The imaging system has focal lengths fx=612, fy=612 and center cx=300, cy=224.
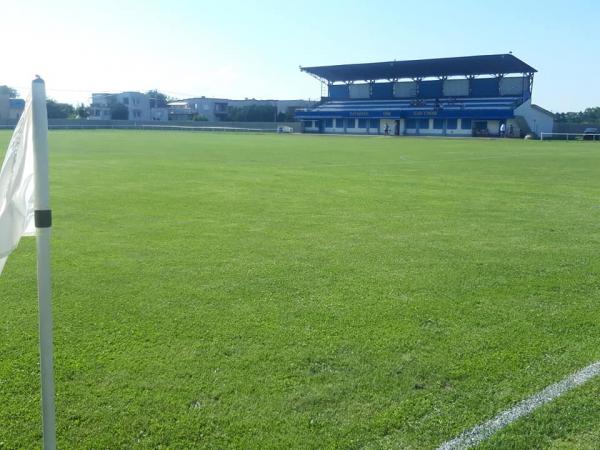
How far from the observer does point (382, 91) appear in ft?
291

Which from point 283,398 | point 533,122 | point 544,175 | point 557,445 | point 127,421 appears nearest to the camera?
point 557,445

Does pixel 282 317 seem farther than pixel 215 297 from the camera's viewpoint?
No

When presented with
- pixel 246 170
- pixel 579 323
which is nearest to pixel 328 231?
pixel 579 323

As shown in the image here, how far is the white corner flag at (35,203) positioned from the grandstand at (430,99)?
237ft

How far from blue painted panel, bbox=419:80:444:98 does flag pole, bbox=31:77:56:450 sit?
276 ft

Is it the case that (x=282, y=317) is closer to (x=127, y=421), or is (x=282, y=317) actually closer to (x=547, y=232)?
(x=127, y=421)

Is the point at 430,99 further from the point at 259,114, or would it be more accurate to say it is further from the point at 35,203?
the point at 35,203

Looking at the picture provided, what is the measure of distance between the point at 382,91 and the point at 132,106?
65.3 metres

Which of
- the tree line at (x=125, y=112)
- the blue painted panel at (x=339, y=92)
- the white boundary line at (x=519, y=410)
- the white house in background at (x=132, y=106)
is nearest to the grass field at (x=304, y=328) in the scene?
the white boundary line at (x=519, y=410)

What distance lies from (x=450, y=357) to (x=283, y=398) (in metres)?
1.42

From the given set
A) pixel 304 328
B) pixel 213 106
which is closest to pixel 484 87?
pixel 213 106

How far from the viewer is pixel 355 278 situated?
6.91 meters

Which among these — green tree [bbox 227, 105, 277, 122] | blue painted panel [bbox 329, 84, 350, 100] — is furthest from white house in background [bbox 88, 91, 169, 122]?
blue painted panel [bbox 329, 84, 350, 100]

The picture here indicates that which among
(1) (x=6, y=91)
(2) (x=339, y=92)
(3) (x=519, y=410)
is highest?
(1) (x=6, y=91)
